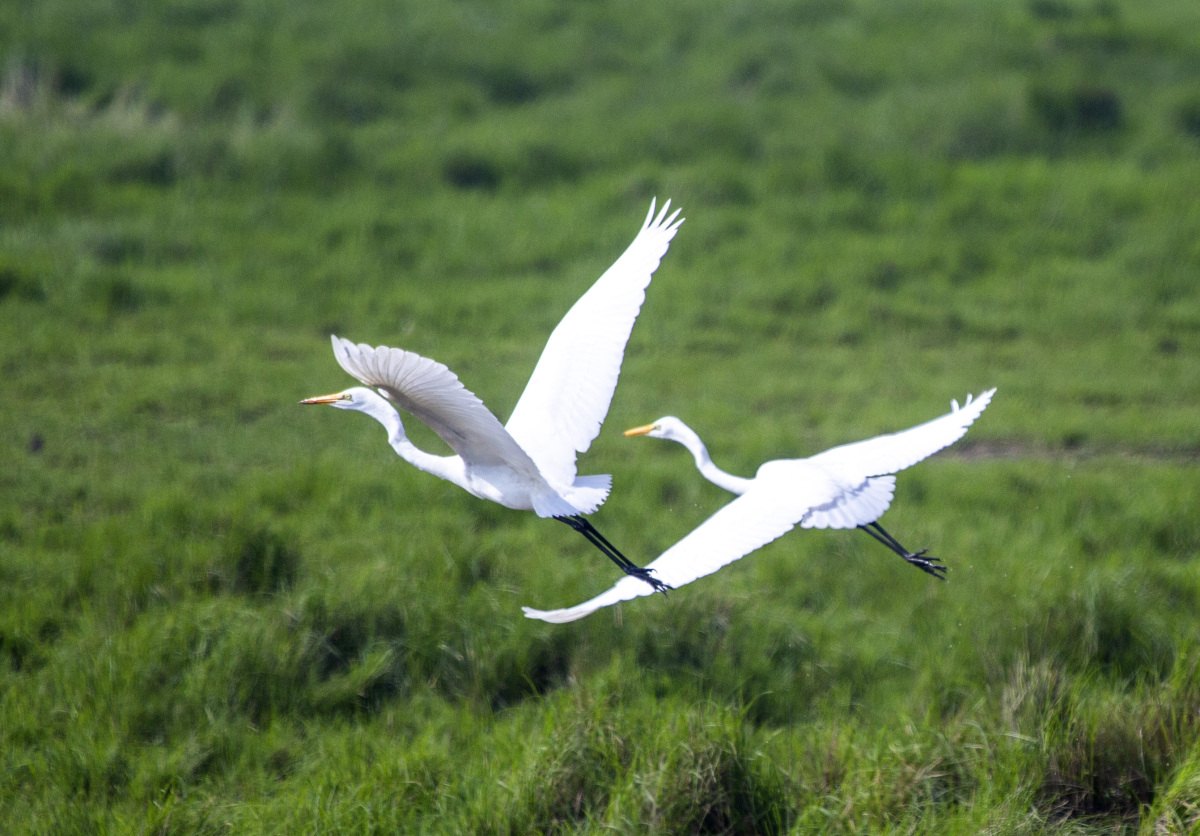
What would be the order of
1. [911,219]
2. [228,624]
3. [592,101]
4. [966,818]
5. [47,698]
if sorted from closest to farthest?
[966,818] → [47,698] → [228,624] → [911,219] → [592,101]

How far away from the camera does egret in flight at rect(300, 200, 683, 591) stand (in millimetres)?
2869

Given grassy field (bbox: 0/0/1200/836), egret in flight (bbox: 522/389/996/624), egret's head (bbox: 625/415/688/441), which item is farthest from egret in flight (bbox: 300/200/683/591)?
grassy field (bbox: 0/0/1200/836)

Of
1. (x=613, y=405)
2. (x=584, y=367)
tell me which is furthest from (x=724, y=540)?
(x=613, y=405)

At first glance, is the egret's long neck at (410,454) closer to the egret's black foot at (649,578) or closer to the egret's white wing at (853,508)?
the egret's black foot at (649,578)

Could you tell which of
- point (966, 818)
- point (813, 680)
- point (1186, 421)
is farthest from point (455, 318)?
point (966, 818)

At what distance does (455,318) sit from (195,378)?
1.77 meters

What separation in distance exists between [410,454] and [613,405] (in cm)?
468

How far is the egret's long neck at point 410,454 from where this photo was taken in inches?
129

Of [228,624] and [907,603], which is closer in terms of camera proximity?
[228,624]

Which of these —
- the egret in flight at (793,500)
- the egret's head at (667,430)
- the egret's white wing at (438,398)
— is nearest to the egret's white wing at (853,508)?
the egret in flight at (793,500)

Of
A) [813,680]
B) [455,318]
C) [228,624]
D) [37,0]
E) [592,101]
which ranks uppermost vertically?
[37,0]

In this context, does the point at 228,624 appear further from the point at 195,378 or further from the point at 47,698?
the point at 195,378

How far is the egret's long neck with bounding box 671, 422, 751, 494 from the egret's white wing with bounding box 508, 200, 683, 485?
1.83 ft

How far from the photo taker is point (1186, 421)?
8008 mm
